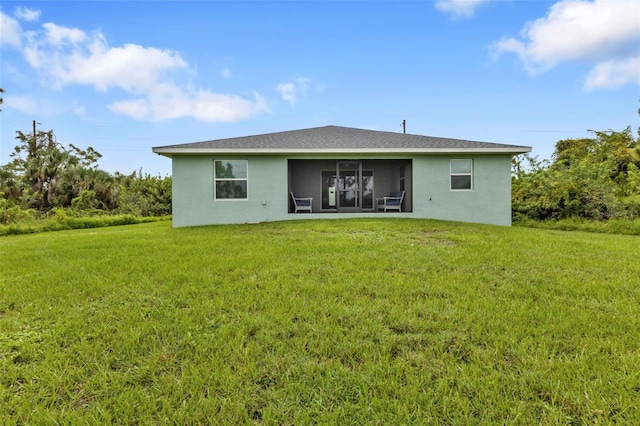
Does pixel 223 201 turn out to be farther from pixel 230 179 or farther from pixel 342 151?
pixel 342 151

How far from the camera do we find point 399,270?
4805mm

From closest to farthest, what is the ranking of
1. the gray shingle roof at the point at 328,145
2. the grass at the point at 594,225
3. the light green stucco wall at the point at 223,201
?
the grass at the point at 594,225, the gray shingle roof at the point at 328,145, the light green stucco wall at the point at 223,201

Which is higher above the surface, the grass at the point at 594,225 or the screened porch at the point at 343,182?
the screened porch at the point at 343,182

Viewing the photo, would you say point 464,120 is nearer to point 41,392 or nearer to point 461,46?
point 461,46

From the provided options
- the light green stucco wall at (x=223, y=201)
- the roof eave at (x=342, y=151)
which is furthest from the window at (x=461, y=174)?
the light green stucco wall at (x=223, y=201)

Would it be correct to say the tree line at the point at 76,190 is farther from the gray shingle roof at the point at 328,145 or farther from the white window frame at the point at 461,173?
the white window frame at the point at 461,173

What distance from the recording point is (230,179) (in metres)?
11.5

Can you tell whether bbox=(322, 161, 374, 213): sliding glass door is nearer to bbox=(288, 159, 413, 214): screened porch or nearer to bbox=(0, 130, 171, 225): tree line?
bbox=(288, 159, 413, 214): screened porch

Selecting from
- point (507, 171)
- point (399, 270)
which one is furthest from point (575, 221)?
point (399, 270)

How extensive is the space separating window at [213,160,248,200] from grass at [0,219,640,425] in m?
6.25

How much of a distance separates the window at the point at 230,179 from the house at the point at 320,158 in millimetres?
34

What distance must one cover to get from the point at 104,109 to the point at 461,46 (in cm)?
2407

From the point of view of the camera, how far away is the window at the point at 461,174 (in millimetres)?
11984

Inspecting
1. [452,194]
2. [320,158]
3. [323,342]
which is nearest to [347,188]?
[320,158]
